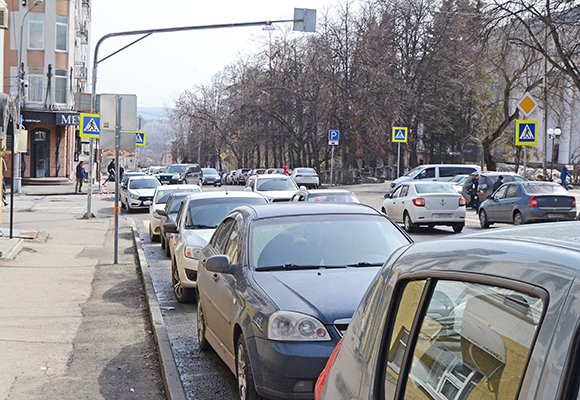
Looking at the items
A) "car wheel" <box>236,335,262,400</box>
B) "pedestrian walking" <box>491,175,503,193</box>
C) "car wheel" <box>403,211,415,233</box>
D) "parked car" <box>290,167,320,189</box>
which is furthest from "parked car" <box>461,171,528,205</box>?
"car wheel" <box>236,335,262,400</box>

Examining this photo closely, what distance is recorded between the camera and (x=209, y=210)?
474 inches

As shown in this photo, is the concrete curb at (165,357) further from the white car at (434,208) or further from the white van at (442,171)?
the white van at (442,171)

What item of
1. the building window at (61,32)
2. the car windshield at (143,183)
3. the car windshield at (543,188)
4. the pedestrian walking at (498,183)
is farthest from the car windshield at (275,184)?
the building window at (61,32)

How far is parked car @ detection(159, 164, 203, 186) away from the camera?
170 feet


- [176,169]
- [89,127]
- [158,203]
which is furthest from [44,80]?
[158,203]

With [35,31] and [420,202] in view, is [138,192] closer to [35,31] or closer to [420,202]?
[420,202]

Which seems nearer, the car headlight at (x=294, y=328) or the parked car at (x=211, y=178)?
the car headlight at (x=294, y=328)

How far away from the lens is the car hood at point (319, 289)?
Result: 490 cm

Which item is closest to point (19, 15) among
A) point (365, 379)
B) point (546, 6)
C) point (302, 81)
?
point (302, 81)

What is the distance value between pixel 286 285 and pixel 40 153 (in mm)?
45692

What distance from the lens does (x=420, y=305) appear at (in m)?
2.15

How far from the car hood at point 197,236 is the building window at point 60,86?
1565 inches

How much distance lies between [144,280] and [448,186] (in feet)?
38.9

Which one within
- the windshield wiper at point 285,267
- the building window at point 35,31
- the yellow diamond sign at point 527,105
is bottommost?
the windshield wiper at point 285,267
